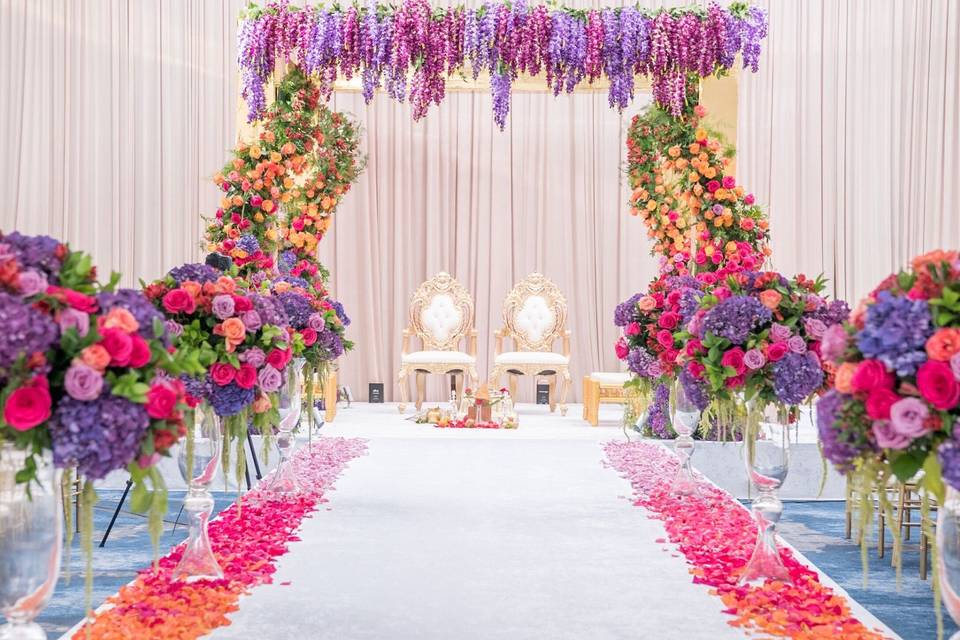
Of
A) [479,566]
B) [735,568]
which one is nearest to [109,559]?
[479,566]

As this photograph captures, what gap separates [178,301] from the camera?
2.72 metres

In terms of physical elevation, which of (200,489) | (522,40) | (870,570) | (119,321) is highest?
(522,40)

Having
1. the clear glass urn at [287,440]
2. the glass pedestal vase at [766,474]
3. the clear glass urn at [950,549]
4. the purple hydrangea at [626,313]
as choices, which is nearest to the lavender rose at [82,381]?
the clear glass urn at [950,549]

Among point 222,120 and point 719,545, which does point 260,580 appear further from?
point 222,120

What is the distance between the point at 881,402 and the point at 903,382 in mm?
49

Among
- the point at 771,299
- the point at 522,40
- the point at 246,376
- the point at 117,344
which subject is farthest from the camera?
the point at 522,40

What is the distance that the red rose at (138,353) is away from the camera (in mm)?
1806

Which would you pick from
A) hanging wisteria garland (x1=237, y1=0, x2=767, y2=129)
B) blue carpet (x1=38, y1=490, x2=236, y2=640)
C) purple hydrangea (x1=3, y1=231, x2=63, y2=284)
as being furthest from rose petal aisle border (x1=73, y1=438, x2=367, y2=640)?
hanging wisteria garland (x1=237, y1=0, x2=767, y2=129)

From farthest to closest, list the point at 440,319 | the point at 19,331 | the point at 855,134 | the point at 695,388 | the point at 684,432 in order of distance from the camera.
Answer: the point at 855,134, the point at 440,319, the point at 684,432, the point at 695,388, the point at 19,331

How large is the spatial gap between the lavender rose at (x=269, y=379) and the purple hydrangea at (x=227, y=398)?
0.11 metres

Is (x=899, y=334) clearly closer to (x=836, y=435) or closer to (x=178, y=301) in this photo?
(x=836, y=435)

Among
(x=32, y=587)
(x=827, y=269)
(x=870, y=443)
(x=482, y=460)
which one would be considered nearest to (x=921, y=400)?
(x=870, y=443)

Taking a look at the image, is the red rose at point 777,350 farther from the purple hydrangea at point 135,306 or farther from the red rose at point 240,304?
the purple hydrangea at point 135,306

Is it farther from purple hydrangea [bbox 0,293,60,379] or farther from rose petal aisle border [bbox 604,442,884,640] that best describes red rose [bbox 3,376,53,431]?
rose petal aisle border [bbox 604,442,884,640]
